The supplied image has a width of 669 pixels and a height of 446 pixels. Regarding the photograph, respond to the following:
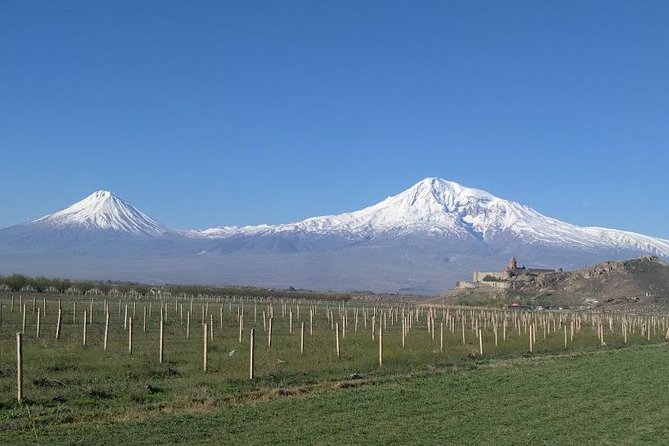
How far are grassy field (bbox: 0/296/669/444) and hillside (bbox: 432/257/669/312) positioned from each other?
68.5 meters

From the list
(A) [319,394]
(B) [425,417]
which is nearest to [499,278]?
(A) [319,394]

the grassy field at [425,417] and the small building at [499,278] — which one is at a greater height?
the small building at [499,278]

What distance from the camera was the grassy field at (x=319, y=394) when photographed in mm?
12992

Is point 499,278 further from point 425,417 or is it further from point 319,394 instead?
point 425,417

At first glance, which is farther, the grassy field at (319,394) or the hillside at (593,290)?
the hillside at (593,290)

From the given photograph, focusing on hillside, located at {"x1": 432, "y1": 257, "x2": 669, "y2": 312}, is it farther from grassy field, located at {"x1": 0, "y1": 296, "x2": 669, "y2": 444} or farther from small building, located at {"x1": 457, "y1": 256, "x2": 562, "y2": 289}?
grassy field, located at {"x1": 0, "y1": 296, "x2": 669, "y2": 444}

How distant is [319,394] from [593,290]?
9426 cm

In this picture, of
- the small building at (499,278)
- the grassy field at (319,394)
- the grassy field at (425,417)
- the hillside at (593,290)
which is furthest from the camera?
the small building at (499,278)

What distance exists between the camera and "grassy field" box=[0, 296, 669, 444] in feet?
42.6

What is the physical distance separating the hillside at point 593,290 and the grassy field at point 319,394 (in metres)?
68.5

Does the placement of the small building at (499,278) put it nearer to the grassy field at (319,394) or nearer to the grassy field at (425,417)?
the grassy field at (319,394)

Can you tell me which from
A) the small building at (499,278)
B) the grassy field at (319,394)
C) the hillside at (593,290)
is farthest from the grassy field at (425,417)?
the small building at (499,278)

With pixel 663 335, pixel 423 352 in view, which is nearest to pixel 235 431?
pixel 423 352

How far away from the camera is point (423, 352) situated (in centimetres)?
2825
